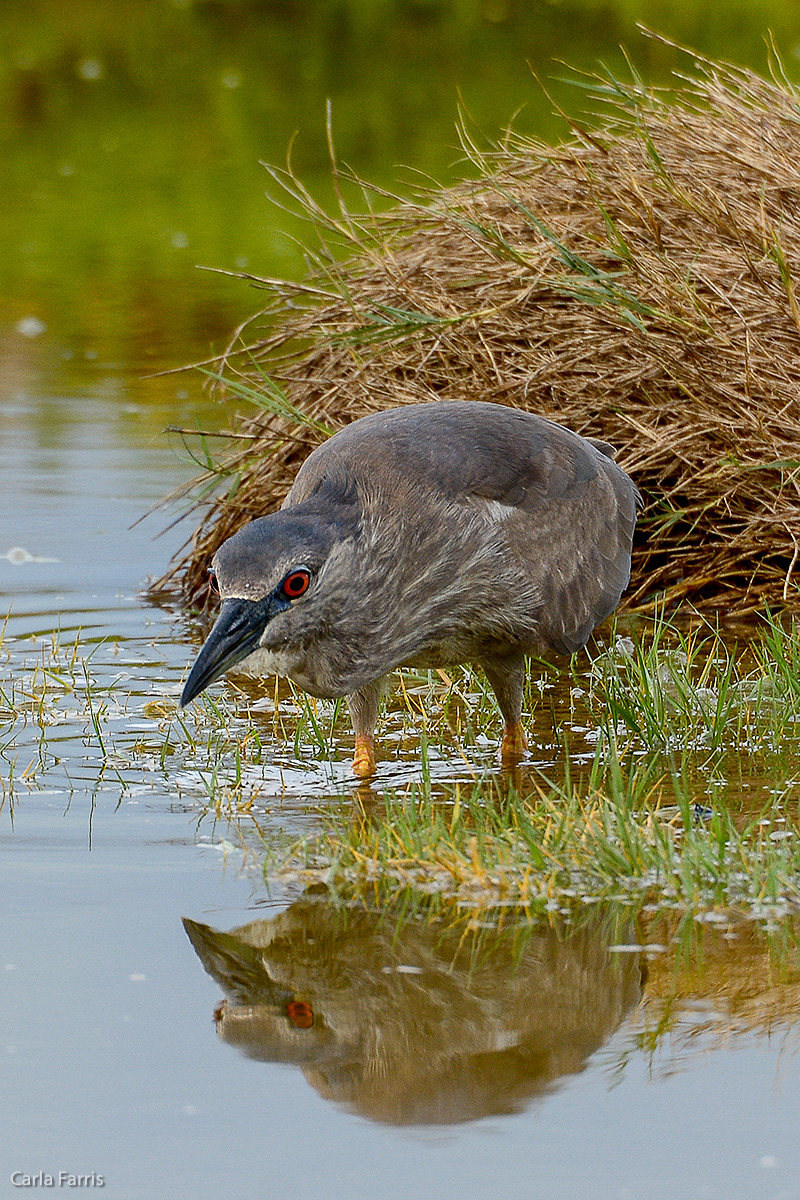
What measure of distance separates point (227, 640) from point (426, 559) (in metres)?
0.76

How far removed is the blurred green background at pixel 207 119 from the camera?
43.3 feet

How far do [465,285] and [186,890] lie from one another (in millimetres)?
3571

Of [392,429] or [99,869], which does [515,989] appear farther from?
[392,429]

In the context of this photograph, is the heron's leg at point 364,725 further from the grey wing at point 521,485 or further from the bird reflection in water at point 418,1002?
the bird reflection in water at point 418,1002

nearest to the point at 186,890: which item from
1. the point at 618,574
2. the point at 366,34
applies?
the point at 618,574

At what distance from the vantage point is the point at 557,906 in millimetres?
4211

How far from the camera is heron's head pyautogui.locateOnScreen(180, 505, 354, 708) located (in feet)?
14.1

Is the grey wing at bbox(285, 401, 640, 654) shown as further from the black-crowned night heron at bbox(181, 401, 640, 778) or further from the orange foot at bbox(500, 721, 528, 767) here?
the orange foot at bbox(500, 721, 528, 767)

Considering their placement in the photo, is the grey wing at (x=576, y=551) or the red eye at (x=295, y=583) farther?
the grey wing at (x=576, y=551)

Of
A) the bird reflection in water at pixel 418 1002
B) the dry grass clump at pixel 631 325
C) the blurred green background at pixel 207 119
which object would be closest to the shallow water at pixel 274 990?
the bird reflection in water at pixel 418 1002

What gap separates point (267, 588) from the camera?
4.32 meters

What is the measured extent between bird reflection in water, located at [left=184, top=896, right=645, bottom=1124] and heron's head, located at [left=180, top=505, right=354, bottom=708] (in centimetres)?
61

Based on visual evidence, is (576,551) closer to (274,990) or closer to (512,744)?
(512,744)

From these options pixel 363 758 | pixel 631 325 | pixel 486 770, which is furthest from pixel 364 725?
pixel 631 325
